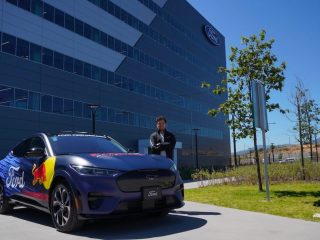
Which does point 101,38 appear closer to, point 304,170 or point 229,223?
point 304,170

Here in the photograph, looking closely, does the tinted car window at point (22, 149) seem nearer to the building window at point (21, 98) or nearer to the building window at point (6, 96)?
the building window at point (6, 96)

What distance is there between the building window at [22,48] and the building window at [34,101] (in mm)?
2553

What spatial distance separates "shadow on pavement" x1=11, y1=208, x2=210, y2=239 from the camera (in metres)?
5.59

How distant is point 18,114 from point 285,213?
70.7 feet

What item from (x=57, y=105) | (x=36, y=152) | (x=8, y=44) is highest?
(x=8, y=44)

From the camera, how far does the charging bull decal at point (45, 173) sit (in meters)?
6.20

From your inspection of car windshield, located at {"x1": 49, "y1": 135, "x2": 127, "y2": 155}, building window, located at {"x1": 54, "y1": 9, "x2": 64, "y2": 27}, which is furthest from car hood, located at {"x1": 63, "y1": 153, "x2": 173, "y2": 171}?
building window, located at {"x1": 54, "y1": 9, "x2": 64, "y2": 27}

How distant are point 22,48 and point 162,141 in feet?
68.5

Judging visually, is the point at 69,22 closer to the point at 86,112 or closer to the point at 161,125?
the point at 86,112

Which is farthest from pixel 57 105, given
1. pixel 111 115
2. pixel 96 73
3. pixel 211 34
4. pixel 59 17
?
pixel 211 34

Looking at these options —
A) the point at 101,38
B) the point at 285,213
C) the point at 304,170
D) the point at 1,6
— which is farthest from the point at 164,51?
the point at 285,213

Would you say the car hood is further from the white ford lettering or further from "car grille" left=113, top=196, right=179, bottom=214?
→ the white ford lettering

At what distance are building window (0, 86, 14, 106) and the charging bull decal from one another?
1962cm

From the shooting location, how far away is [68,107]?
30328mm
